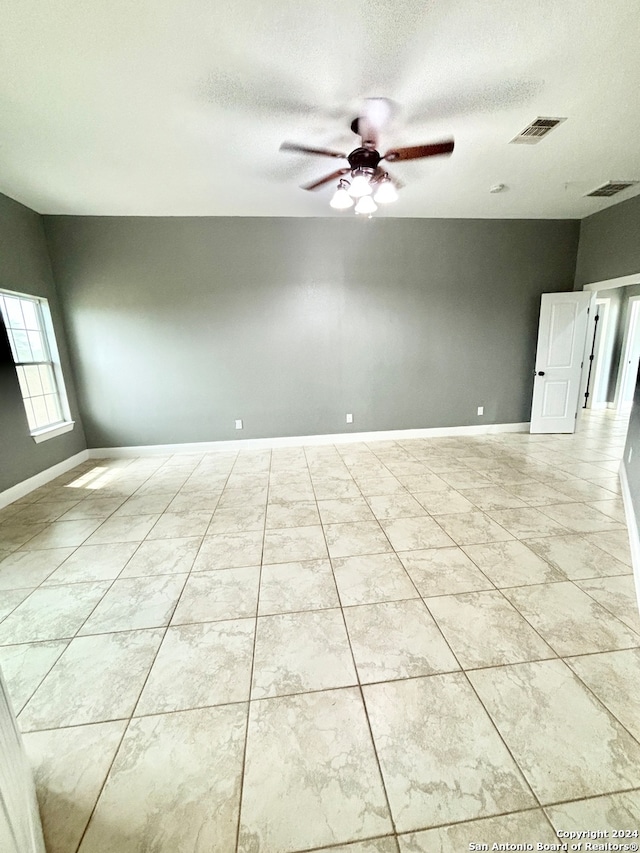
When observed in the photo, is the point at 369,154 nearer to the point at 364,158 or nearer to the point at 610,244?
the point at 364,158

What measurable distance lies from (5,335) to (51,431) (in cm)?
107

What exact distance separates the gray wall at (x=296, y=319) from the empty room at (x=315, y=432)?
38 millimetres

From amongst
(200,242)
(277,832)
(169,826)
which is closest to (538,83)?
(200,242)

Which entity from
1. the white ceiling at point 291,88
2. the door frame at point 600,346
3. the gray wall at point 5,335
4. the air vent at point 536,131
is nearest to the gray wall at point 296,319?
the gray wall at point 5,335

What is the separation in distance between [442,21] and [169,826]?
3.38m

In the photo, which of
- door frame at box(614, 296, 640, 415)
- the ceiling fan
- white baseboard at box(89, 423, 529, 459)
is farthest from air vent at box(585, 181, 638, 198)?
door frame at box(614, 296, 640, 415)

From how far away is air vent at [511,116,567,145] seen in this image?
235 cm

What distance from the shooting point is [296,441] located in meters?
4.58

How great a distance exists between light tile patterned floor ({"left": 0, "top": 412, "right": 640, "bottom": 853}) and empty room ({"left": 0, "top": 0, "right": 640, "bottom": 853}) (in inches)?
0.5

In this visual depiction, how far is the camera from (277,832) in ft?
3.01

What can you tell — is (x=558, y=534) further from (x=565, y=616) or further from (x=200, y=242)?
(x=200, y=242)

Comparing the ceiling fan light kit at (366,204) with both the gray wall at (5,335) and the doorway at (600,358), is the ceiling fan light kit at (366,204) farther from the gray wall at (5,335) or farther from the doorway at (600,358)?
the doorway at (600,358)

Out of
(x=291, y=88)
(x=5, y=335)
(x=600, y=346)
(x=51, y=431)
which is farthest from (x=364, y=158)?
(x=600, y=346)

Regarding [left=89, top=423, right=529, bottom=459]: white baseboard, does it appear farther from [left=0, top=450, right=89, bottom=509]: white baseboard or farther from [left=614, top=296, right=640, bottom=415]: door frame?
[left=614, top=296, right=640, bottom=415]: door frame
